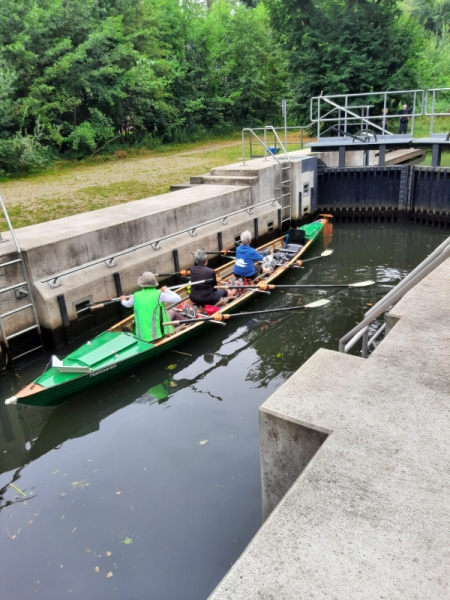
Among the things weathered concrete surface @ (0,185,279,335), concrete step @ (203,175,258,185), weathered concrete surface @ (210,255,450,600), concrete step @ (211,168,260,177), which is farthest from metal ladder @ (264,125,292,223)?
weathered concrete surface @ (210,255,450,600)

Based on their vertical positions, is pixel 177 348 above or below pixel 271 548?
below

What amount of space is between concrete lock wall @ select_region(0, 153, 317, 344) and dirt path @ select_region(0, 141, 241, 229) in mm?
2272

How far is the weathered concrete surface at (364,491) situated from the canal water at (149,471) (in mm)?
477

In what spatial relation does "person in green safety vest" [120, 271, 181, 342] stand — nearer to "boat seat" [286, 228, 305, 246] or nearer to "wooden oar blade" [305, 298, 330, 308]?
"wooden oar blade" [305, 298, 330, 308]

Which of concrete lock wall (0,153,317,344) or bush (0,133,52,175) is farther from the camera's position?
bush (0,133,52,175)

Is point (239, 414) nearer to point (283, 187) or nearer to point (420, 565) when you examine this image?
point (420, 565)

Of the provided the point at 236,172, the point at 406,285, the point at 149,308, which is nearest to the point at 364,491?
the point at 406,285

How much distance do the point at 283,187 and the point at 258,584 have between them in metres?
15.7

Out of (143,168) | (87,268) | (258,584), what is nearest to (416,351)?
(258,584)

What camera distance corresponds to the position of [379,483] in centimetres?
302

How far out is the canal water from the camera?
187 inches

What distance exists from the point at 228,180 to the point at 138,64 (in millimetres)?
15430

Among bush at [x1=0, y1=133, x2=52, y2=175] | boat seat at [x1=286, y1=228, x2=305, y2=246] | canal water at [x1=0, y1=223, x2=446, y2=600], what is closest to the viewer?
canal water at [x1=0, y1=223, x2=446, y2=600]

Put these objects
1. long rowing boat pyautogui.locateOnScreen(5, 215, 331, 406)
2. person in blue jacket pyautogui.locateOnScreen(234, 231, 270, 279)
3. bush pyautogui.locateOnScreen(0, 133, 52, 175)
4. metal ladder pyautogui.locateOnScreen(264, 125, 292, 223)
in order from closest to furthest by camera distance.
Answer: long rowing boat pyautogui.locateOnScreen(5, 215, 331, 406)
person in blue jacket pyautogui.locateOnScreen(234, 231, 270, 279)
metal ladder pyautogui.locateOnScreen(264, 125, 292, 223)
bush pyautogui.locateOnScreen(0, 133, 52, 175)
